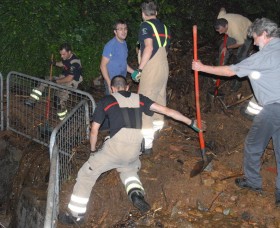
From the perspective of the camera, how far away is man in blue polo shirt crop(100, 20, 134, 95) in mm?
6742

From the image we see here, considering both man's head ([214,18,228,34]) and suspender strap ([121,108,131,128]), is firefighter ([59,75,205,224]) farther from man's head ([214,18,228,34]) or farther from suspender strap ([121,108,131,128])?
man's head ([214,18,228,34])

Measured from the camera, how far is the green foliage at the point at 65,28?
9.04 metres

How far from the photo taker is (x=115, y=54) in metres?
6.90

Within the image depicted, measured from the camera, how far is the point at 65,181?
6.61 meters

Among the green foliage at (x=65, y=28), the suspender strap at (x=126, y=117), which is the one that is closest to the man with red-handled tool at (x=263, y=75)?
the suspender strap at (x=126, y=117)

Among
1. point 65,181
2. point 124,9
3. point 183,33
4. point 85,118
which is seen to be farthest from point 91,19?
point 65,181

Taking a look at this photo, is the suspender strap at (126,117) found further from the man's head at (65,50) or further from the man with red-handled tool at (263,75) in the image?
the man's head at (65,50)

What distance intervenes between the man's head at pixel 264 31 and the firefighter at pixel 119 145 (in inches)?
59.9

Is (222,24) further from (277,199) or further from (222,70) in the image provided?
(277,199)

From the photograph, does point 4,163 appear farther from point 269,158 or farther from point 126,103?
point 269,158

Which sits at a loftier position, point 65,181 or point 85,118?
point 85,118

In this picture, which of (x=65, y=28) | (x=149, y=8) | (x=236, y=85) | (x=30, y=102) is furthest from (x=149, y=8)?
(x=65, y=28)

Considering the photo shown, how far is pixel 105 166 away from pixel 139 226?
3.24ft

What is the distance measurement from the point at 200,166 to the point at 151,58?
6.32 ft
